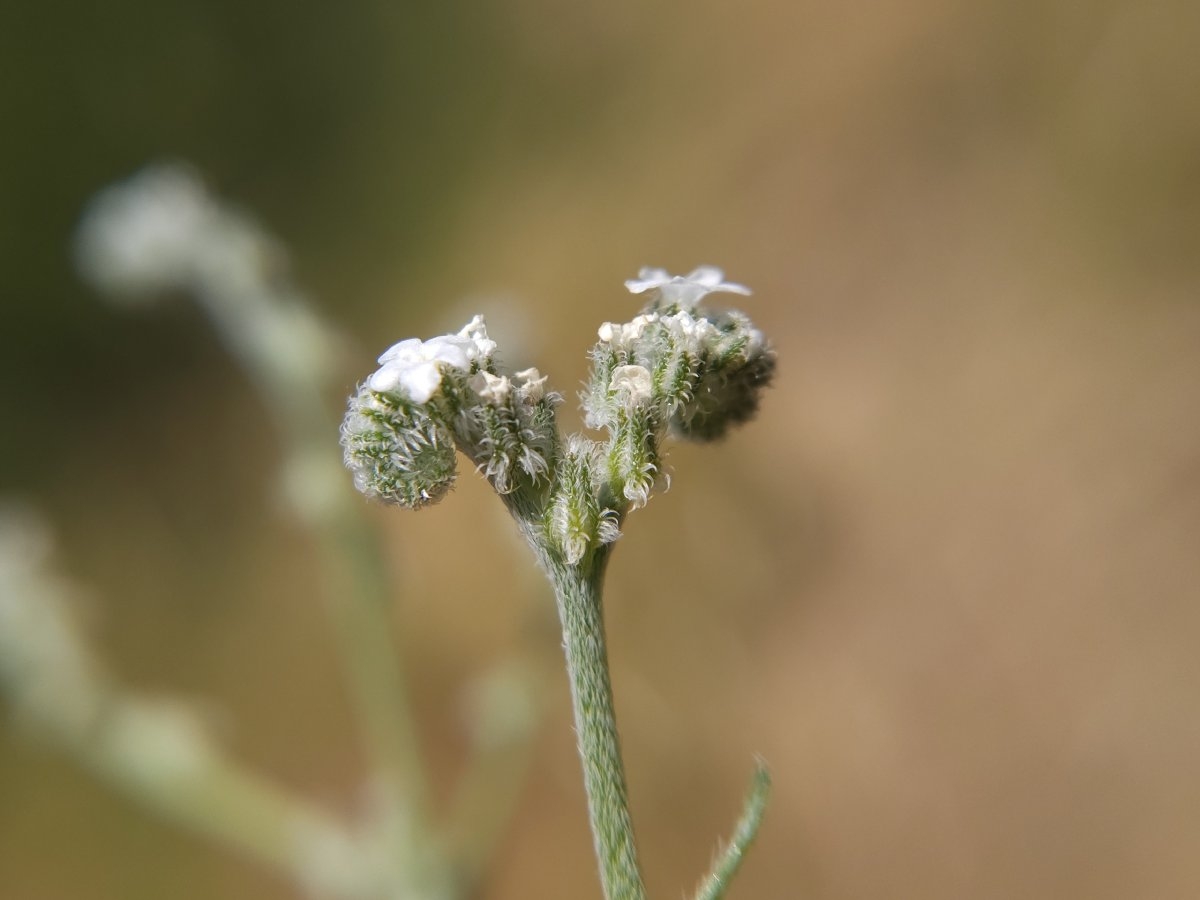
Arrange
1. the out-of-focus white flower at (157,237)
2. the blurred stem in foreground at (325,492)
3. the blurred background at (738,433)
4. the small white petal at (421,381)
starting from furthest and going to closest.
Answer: the blurred background at (738,433)
the out-of-focus white flower at (157,237)
the blurred stem in foreground at (325,492)
the small white petal at (421,381)

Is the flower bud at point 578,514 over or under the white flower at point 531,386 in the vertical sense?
under

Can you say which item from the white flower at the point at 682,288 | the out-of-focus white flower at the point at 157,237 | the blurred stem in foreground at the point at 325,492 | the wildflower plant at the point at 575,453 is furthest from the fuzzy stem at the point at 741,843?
the out-of-focus white flower at the point at 157,237

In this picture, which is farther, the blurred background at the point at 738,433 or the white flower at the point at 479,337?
the blurred background at the point at 738,433

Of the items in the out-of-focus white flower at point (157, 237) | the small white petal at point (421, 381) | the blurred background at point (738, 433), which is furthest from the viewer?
the blurred background at point (738, 433)

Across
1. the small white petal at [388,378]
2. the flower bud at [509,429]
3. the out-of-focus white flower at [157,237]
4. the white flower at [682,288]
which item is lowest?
the flower bud at [509,429]

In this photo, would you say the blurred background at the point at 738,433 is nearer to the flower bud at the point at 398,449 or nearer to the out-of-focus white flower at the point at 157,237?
the out-of-focus white flower at the point at 157,237
